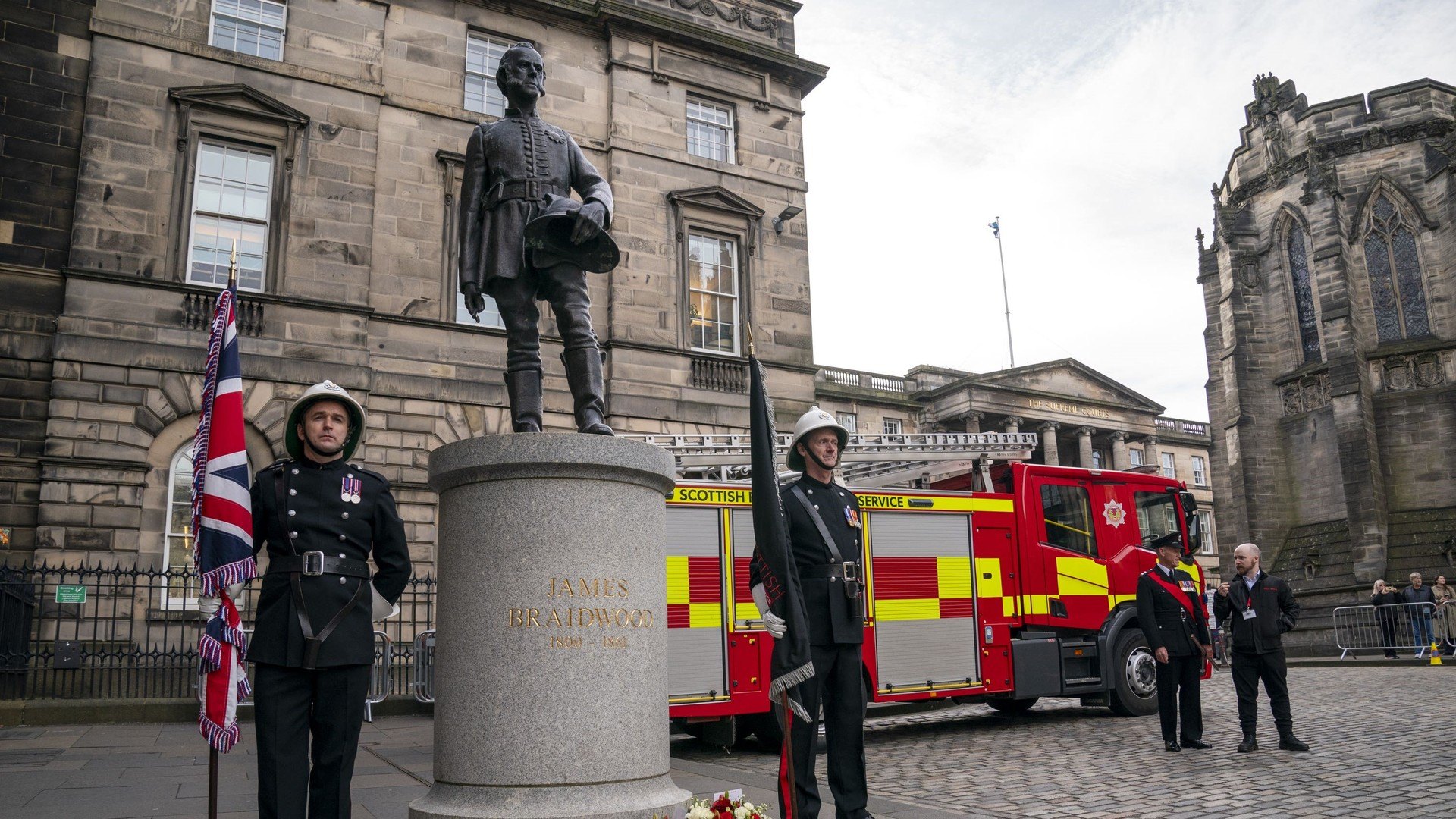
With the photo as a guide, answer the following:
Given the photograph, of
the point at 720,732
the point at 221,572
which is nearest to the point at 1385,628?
the point at 720,732

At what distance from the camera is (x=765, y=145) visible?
69.7 ft

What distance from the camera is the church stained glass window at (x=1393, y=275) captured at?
3089 centimetres

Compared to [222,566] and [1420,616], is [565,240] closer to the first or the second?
[222,566]

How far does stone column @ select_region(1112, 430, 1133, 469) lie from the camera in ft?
170

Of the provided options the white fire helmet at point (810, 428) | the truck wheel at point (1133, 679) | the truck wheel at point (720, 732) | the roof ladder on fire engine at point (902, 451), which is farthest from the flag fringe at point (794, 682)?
the truck wheel at point (1133, 679)

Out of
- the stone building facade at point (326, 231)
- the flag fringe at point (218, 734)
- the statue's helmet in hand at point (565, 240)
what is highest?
the stone building facade at point (326, 231)

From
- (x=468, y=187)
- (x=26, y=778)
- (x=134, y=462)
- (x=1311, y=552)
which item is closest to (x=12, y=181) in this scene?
(x=134, y=462)

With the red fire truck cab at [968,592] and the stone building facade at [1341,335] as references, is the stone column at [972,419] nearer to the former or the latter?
the stone building facade at [1341,335]

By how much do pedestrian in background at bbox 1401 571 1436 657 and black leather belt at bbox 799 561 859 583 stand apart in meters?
20.1

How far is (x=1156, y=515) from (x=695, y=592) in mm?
6833

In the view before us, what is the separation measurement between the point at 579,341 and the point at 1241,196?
117 feet

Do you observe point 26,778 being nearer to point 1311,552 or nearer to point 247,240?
point 247,240

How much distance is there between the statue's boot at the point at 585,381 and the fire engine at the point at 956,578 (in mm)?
4702

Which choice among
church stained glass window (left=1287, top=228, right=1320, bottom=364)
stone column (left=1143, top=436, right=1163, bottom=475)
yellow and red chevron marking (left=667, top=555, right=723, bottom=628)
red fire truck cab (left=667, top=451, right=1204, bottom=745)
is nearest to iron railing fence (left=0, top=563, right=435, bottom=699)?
A: yellow and red chevron marking (left=667, top=555, right=723, bottom=628)
